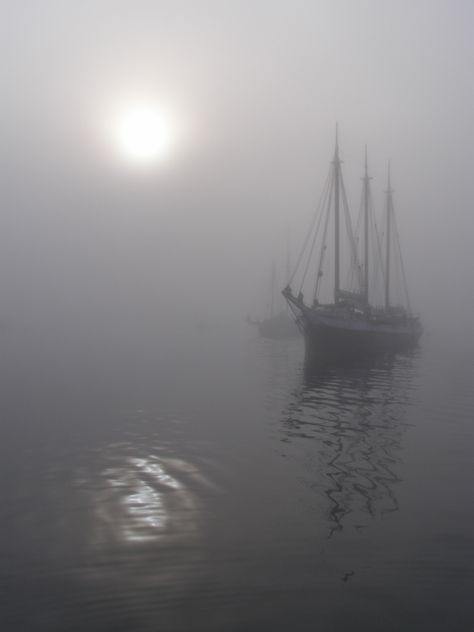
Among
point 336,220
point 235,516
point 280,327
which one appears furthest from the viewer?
point 280,327

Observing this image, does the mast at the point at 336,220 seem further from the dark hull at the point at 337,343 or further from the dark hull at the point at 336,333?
the dark hull at the point at 337,343

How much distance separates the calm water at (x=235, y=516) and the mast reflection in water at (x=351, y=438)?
4.1 inches

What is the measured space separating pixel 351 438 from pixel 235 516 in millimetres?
10812

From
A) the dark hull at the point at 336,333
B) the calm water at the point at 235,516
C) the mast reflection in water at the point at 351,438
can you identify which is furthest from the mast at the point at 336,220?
the calm water at the point at 235,516

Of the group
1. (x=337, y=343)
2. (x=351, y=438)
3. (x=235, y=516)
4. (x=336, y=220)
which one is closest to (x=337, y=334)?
(x=337, y=343)

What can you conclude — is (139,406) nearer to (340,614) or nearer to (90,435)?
(90,435)

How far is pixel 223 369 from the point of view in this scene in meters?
54.3

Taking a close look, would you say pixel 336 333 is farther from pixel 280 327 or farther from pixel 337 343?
pixel 280 327

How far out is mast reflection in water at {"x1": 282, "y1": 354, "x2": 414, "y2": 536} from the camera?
50.8 ft

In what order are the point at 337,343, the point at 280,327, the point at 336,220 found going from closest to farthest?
the point at 337,343
the point at 336,220
the point at 280,327

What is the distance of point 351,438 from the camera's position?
23.5 m

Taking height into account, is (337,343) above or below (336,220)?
below

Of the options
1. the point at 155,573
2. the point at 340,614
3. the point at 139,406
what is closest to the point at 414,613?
the point at 340,614

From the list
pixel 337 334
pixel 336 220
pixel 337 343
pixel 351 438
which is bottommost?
pixel 351 438
